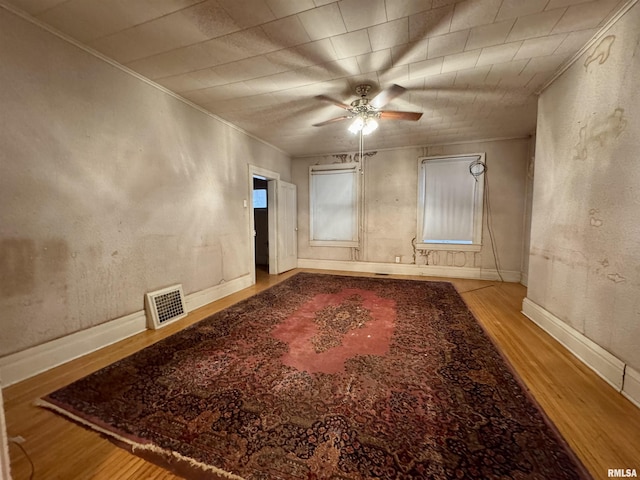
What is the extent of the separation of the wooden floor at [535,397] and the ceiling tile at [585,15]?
2.56m

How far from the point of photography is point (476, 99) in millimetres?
3000

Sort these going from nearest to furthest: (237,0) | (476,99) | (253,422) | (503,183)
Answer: (253,422), (237,0), (476,99), (503,183)

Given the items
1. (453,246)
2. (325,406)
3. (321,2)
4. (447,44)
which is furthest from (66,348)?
(453,246)

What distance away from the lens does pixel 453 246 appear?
481cm

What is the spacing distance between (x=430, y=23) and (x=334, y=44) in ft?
2.38

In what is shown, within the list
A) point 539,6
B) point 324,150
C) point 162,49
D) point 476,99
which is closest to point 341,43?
point 539,6

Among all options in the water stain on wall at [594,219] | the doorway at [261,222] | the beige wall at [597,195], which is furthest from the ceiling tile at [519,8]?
the doorway at [261,222]

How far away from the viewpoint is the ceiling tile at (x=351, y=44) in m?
1.94

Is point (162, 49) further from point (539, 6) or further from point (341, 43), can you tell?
point (539, 6)

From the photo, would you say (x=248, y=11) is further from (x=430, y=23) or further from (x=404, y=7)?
(x=430, y=23)

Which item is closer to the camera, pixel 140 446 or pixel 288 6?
pixel 140 446

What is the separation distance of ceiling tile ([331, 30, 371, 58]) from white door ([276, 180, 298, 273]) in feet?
10.1

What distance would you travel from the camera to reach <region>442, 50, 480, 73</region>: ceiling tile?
2.16m

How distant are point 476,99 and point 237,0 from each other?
279 cm
